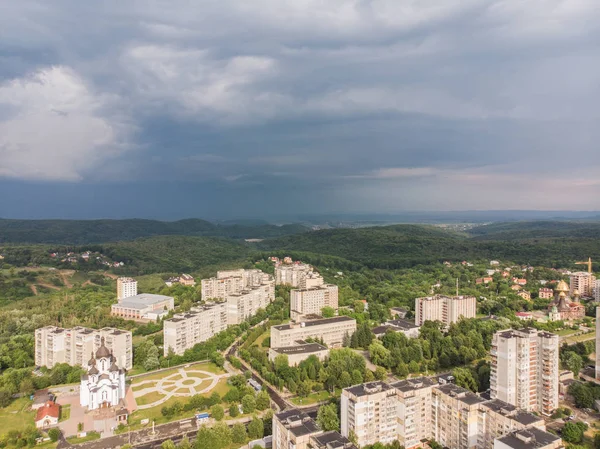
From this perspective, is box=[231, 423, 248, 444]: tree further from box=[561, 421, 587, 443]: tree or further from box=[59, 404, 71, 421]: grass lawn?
box=[561, 421, 587, 443]: tree

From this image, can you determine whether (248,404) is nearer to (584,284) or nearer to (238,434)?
(238,434)

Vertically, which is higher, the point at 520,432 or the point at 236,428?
the point at 520,432

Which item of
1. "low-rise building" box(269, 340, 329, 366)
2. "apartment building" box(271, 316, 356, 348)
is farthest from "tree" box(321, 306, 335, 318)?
"low-rise building" box(269, 340, 329, 366)

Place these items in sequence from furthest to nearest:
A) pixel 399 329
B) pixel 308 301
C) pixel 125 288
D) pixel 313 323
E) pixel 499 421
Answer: pixel 125 288
pixel 308 301
pixel 399 329
pixel 313 323
pixel 499 421

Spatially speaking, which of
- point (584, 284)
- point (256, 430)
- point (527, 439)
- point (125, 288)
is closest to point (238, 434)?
point (256, 430)

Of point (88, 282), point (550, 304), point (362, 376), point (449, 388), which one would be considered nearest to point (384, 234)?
point (550, 304)

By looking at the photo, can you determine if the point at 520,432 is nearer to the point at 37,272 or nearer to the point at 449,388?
the point at 449,388
